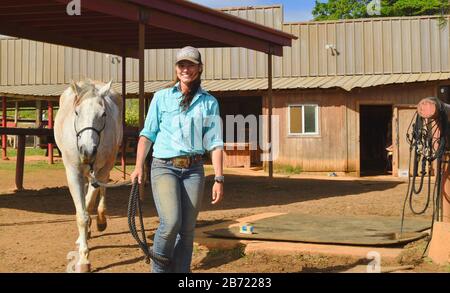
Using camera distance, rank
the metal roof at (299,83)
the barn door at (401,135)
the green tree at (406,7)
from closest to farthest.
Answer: the barn door at (401,135)
the metal roof at (299,83)
the green tree at (406,7)

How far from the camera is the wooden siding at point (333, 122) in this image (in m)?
19.7

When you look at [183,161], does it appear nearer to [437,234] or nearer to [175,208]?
[175,208]

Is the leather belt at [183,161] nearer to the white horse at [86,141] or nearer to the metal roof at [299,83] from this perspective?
the white horse at [86,141]

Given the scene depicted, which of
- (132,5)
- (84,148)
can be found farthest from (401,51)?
(84,148)

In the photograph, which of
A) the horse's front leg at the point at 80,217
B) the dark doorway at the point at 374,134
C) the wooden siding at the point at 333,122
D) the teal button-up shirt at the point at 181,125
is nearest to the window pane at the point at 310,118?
the wooden siding at the point at 333,122

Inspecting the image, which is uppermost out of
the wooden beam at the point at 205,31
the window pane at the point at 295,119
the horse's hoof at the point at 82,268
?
the wooden beam at the point at 205,31

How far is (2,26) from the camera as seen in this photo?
11.3 meters

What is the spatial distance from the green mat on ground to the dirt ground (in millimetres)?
398

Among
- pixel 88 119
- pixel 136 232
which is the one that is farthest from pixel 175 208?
pixel 88 119

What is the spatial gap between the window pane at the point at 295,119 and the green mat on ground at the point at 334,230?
1243 centimetres

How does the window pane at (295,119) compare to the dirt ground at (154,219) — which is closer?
the dirt ground at (154,219)

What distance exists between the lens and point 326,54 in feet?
73.8

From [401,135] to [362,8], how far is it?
855 inches

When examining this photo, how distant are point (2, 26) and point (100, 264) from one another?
292 inches
